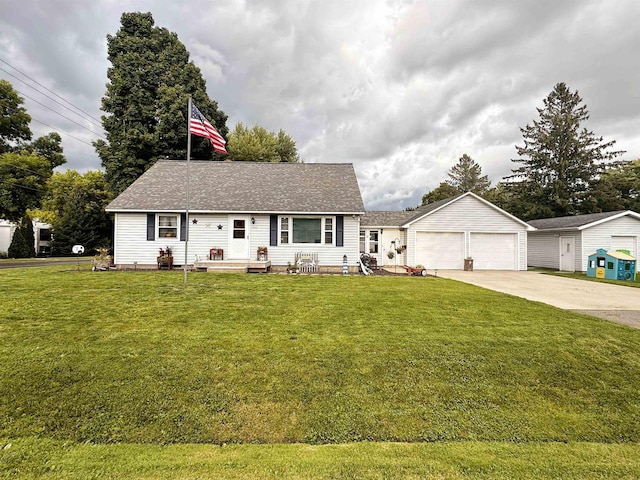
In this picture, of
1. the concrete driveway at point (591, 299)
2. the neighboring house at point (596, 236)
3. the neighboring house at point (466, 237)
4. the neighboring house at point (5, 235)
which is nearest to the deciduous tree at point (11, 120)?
the neighboring house at point (5, 235)

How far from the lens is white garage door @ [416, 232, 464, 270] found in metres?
17.2

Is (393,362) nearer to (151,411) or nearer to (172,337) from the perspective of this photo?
(151,411)

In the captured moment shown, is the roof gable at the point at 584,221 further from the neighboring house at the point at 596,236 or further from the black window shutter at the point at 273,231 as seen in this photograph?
the black window shutter at the point at 273,231

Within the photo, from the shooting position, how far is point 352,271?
44.6 ft

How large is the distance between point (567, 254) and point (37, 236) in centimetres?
4279

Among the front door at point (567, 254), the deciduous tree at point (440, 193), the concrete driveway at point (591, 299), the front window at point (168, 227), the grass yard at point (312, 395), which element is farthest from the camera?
the deciduous tree at point (440, 193)

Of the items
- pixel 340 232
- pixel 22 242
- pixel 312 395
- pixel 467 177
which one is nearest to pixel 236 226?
pixel 340 232

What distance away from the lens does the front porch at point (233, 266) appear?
12609 millimetres

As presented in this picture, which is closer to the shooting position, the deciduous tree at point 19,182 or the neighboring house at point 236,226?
the neighboring house at point 236,226

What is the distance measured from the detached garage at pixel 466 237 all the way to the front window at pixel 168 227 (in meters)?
12.2

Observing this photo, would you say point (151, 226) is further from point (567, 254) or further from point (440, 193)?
point (440, 193)

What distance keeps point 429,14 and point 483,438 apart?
15378 millimetres

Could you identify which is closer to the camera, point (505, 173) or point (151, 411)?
point (151, 411)

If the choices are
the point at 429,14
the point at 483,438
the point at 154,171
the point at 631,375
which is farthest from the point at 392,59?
the point at 483,438
